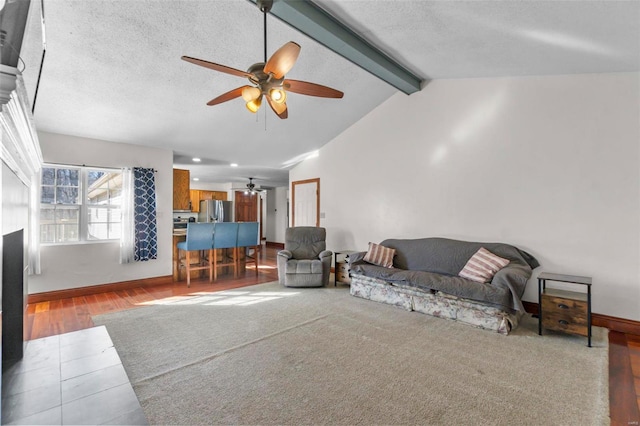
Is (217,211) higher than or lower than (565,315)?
higher

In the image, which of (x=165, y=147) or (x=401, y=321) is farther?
(x=165, y=147)

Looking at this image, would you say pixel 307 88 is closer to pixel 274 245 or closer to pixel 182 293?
pixel 182 293

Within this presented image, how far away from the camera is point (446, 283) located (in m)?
3.38

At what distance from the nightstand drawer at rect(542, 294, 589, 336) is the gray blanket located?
27 centimetres

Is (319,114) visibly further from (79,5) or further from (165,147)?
(79,5)

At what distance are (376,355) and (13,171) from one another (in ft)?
9.36

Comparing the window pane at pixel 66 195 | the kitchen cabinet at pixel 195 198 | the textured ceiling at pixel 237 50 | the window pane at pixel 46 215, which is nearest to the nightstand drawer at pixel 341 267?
the textured ceiling at pixel 237 50

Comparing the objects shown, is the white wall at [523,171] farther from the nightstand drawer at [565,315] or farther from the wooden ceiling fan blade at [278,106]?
the wooden ceiling fan blade at [278,106]

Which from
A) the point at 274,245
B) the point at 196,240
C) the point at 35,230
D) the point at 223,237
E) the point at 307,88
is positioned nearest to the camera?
the point at 307,88

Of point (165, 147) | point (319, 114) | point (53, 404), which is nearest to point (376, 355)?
point (53, 404)

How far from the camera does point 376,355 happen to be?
2.53 meters

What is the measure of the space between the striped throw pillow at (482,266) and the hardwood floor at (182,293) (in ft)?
3.72

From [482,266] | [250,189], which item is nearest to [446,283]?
[482,266]

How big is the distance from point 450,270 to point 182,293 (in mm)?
3957
